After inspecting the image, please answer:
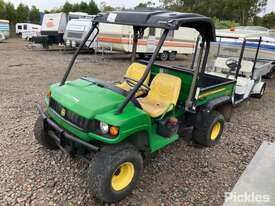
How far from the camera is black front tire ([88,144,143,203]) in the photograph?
267 centimetres

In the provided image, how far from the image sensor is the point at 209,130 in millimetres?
4145

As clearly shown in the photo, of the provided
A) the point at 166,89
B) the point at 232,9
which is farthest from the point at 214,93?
the point at 232,9

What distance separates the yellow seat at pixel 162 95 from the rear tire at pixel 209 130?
78 cm

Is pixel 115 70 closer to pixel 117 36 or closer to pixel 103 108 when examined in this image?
pixel 117 36

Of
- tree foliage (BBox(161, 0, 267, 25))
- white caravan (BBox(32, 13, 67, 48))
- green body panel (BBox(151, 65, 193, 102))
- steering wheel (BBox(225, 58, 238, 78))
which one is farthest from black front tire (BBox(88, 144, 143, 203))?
tree foliage (BBox(161, 0, 267, 25))

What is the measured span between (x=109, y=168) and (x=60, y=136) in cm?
82

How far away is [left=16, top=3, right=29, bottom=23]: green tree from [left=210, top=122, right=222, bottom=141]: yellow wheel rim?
34.2 m

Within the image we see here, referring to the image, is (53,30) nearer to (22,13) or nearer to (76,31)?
(76,31)

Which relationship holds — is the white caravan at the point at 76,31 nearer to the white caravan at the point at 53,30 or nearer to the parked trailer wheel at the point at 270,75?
the white caravan at the point at 53,30

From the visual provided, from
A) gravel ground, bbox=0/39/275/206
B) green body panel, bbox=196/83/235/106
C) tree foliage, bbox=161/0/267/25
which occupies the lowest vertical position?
gravel ground, bbox=0/39/275/206

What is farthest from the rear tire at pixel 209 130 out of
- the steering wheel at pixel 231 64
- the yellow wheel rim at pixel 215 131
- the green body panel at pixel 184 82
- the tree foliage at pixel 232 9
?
the tree foliage at pixel 232 9

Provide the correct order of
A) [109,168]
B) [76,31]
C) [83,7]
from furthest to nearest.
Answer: [83,7], [76,31], [109,168]

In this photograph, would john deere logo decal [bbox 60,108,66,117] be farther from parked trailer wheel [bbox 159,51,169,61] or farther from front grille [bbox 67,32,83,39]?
front grille [bbox 67,32,83,39]

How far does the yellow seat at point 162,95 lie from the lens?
11.7 ft
